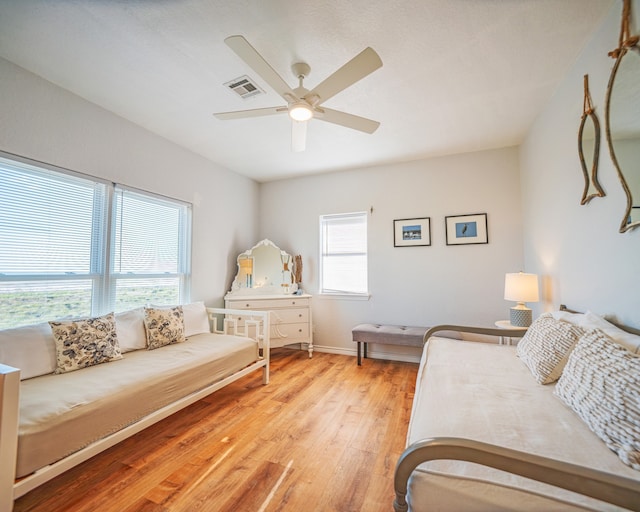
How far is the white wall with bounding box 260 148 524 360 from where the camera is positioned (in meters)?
3.28

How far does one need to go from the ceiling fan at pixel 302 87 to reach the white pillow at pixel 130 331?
6.03 ft

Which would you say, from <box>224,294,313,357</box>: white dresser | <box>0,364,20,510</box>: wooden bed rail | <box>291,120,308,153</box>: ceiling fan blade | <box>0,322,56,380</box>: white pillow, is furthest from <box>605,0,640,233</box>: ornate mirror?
<box>0,322,56,380</box>: white pillow

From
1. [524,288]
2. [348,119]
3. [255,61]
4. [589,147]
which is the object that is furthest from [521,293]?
[255,61]

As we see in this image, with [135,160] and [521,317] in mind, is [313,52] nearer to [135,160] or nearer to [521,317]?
[135,160]

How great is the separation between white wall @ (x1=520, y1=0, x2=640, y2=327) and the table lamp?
5.0 inches

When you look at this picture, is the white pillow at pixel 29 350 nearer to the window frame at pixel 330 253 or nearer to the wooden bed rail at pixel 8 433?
the wooden bed rail at pixel 8 433

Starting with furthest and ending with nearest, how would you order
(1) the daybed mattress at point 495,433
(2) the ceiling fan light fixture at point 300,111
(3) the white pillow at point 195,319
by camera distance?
1. (3) the white pillow at point 195,319
2. (2) the ceiling fan light fixture at point 300,111
3. (1) the daybed mattress at point 495,433

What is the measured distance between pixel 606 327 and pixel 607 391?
590 mm

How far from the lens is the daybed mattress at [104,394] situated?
50.3 inches

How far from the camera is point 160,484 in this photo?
60.3 inches

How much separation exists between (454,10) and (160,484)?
3031 mm

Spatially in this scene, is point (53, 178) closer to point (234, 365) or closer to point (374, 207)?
point (234, 365)

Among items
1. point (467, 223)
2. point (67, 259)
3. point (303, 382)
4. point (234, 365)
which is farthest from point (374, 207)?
point (67, 259)

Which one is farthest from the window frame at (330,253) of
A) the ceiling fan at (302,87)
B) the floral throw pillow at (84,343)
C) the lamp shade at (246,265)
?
the floral throw pillow at (84,343)
